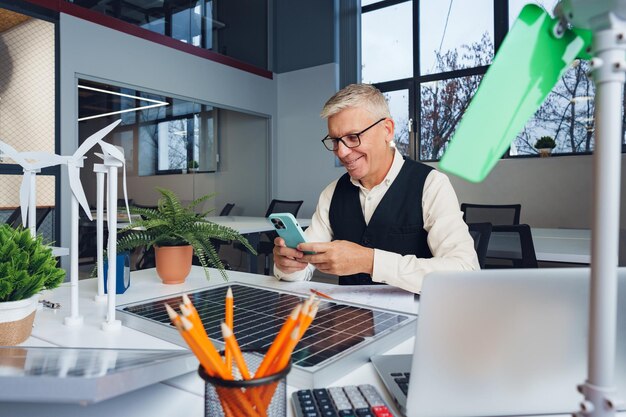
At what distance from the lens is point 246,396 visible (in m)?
0.45

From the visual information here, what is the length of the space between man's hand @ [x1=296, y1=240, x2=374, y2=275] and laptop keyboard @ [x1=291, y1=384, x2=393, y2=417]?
0.64 metres

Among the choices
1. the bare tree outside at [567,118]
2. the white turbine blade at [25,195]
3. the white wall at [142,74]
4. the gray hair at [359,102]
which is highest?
the white wall at [142,74]

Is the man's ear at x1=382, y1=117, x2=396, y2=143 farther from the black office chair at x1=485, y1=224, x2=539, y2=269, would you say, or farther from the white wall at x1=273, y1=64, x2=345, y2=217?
the white wall at x1=273, y1=64, x2=345, y2=217

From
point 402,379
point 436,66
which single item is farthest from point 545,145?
point 402,379

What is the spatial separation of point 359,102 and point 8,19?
3539mm

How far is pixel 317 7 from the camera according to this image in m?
6.17

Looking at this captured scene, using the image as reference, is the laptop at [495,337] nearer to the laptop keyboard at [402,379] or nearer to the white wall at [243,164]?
the laptop keyboard at [402,379]

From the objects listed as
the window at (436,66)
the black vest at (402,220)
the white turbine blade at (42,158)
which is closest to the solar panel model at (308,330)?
the white turbine blade at (42,158)

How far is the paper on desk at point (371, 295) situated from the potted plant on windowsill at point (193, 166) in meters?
4.20

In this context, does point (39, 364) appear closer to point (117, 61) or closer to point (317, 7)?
point (117, 61)

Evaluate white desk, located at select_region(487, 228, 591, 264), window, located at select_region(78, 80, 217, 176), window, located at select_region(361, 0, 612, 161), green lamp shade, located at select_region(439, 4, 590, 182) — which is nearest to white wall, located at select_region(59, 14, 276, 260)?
window, located at select_region(78, 80, 217, 176)

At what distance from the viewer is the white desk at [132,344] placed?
2.05ft

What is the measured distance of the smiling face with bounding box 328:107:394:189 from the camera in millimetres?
1612

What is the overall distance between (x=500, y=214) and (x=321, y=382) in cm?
270
